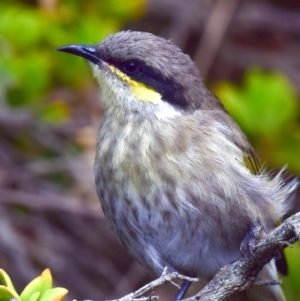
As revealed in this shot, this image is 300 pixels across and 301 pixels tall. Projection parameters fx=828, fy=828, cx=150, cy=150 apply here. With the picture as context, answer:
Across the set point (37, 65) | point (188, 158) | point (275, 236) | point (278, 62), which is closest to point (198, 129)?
point (188, 158)

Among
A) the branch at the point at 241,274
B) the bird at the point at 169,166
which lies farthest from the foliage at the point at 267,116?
the branch at the point at 241,274

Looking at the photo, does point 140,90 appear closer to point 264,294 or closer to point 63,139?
point 264,294

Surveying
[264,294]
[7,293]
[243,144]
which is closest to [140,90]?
[243,144]

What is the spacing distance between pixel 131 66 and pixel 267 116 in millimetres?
1641

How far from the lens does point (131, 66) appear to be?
4133 millimetres

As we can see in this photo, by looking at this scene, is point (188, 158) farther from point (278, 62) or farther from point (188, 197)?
point (278, 62)

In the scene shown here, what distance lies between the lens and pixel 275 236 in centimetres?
308

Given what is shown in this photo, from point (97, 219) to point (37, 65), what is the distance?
1396 millimetres

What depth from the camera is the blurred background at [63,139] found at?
17.7ft

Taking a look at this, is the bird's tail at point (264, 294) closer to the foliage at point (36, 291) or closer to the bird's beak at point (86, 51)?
the bird's beak at point (86, 51)

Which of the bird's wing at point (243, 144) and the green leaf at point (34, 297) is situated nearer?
the green leaf at point (34, 297)

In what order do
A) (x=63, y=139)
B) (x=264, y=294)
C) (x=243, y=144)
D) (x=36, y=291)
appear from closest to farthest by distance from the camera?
(x=36, y=291) < (x=243, y=144) < (x=264, y=294) < (x=63, y=139)

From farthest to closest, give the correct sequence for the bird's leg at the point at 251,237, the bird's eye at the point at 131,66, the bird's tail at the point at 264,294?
1. the bird's tail at the point at 264,294
2. the bird's eye at the point at 131,66
3. the bird's leg at the point at 251,237

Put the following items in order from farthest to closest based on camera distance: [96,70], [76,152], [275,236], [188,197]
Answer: [76,152]
[96,70]
[188,197]
[275,236]
